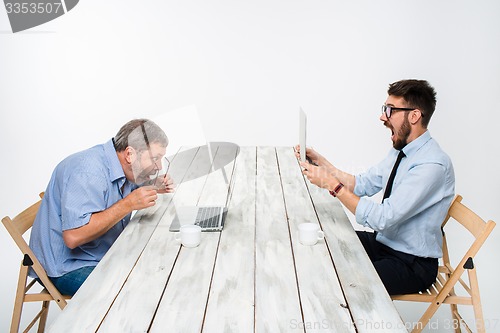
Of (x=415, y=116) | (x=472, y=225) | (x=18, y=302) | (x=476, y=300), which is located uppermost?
(x=415, y=116)

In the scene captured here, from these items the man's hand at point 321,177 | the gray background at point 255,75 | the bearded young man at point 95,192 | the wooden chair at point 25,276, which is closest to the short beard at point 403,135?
the man's hand at point 321,177

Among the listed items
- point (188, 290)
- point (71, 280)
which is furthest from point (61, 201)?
point (188, 290)

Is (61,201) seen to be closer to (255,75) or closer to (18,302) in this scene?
(18,302)

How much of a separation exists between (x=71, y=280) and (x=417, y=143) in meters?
1.48

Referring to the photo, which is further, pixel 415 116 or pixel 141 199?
pixel 415 116

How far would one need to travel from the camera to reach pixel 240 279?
59.6 inches

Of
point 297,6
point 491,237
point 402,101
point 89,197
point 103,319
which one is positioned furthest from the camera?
point 297,6

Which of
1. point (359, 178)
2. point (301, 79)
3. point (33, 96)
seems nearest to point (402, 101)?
point (359, 178)

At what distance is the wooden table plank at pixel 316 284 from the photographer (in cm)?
130

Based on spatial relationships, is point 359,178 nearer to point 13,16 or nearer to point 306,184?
point 306,184

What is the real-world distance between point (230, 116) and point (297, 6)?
97 centimetres

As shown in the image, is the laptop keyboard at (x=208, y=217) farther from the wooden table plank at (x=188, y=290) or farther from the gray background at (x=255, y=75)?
the gray background at (x=255, y=75)

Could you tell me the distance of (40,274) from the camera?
197 cm

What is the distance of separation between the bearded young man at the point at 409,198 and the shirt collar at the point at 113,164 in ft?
2.42
